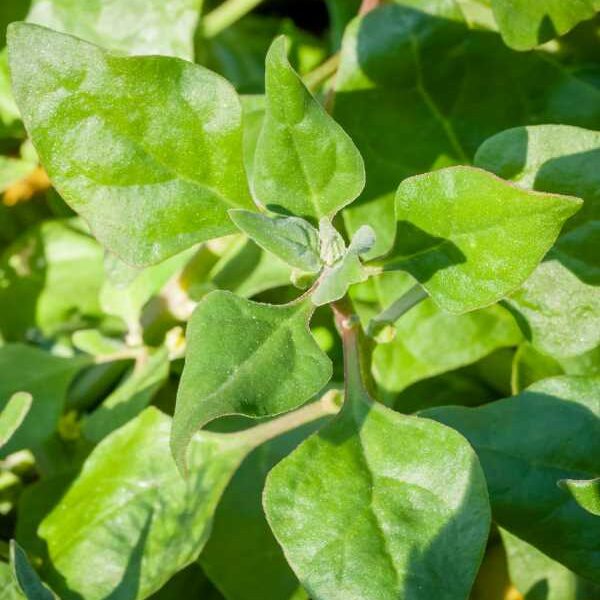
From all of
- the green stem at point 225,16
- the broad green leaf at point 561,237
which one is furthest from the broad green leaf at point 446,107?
the green stem at point 225,16

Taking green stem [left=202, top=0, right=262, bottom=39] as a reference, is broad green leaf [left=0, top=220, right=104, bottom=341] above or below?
below

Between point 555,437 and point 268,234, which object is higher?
point 268,234

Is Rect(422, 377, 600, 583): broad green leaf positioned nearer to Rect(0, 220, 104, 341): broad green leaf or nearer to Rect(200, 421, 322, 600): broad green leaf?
Rect(200, 421, 322, 600): broad green leaf

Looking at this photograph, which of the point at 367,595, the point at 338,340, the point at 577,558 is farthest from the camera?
the point at 338,340

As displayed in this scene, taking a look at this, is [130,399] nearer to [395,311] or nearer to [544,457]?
[395,311]

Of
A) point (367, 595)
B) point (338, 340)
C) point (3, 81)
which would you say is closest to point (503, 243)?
point (367, 595)

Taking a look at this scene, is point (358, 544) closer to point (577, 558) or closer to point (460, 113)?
point (577, 558)

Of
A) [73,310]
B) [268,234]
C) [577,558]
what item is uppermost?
[268,234]

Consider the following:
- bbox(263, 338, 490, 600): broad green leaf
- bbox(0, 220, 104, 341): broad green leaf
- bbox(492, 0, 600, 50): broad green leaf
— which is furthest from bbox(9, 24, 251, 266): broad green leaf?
bbox(0, 220, 104, 341): broad green leaf

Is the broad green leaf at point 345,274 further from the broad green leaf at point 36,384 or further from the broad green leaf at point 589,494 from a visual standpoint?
the broad green leaf at point 36,384
